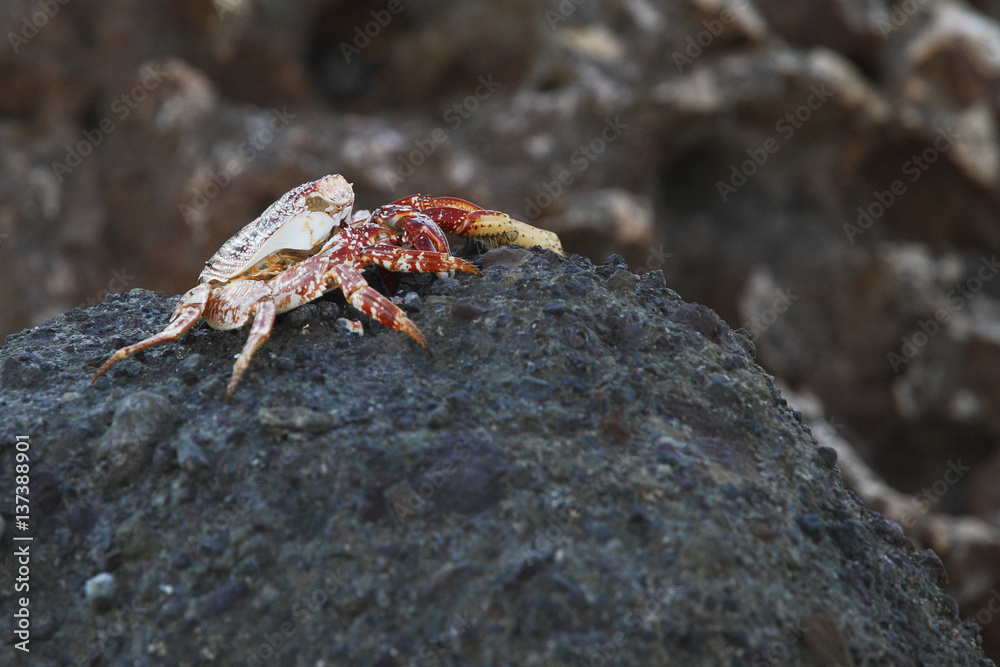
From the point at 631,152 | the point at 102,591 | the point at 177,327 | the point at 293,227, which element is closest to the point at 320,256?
the point at 293,227

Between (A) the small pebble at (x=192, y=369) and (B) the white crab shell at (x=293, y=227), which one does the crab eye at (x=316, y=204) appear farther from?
(A) the small pebble at (x=192, y=369)

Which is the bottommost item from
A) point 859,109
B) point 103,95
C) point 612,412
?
point 103,95

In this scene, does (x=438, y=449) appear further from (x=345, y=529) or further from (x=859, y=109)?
(x=859, y=109)

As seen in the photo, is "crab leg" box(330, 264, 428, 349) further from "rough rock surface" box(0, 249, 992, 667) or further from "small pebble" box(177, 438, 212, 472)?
"small pebble" box(177, 438, 212, 472)

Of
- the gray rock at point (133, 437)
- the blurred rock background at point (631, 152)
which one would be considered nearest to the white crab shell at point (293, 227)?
the gray rock at point (133, 437)

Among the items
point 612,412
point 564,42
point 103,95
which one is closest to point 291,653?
point 612,412

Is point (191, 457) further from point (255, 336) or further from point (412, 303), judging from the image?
point (412, 303)

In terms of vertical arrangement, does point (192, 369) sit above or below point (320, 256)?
below
